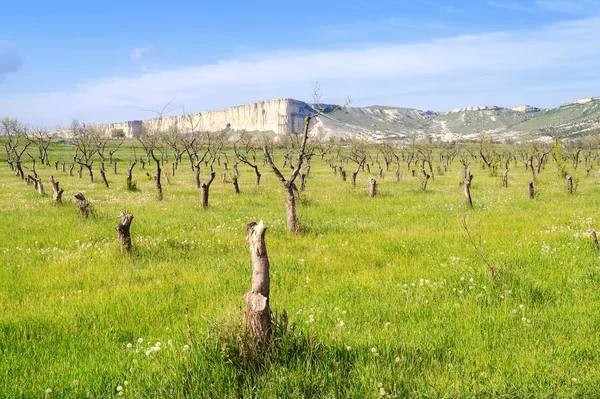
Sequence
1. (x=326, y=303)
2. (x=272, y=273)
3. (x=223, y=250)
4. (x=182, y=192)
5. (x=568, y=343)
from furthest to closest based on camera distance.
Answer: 1. (x=182, y=192)
2. (x=223, y=250)
3. (x=272, y=273)
4. (x=326, y=303)
5. (x=568, y=343)

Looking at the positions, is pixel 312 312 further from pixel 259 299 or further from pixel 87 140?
pixel 87 140

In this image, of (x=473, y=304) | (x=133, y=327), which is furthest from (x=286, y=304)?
(x=473, y=304)

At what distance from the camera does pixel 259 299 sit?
4449 millimetres

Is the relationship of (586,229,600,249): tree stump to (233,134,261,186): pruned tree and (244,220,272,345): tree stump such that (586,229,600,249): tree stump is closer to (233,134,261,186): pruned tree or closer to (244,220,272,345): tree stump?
(244,220,272,345): tree stump

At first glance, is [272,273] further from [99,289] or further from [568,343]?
[568,343]

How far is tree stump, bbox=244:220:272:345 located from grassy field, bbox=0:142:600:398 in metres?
0.23

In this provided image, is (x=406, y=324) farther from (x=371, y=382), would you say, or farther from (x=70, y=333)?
(x=70, y=333)

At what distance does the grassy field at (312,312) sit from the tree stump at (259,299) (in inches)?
9.1

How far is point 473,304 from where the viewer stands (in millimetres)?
6691

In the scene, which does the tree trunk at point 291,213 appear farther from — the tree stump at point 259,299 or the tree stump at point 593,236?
the tree stump at point 259,299

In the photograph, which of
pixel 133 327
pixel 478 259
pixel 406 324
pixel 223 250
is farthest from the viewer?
pixel 223 250

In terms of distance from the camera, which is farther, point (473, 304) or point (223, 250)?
point (223, 250)

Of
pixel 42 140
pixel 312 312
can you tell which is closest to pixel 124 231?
pixel 312 312

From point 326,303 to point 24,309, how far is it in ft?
18.9
